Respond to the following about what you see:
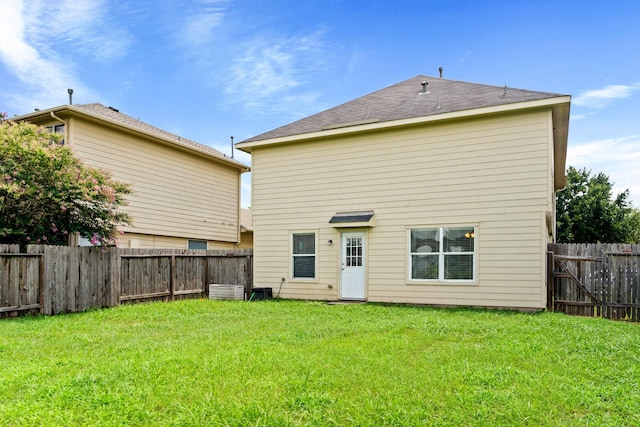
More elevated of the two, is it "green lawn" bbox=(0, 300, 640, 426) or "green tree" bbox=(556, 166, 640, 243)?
"green tree" bbox=(556, 166, 640, 243)

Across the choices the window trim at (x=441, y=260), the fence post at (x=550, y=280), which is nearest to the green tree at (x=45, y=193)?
the window trim at (x=441, y=260)

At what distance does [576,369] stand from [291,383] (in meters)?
2.95

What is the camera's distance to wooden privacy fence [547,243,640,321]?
29.6ft

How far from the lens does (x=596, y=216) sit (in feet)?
81.0

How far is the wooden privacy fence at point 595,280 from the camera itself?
901 cm

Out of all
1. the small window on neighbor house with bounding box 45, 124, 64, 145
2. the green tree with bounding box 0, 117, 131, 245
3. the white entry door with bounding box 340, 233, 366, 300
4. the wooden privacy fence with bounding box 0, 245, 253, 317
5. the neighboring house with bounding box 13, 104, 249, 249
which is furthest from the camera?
the neighboring house with bounding box 13, 104, 249, 249

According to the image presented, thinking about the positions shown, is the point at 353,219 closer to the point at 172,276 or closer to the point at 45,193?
the point at 172,276

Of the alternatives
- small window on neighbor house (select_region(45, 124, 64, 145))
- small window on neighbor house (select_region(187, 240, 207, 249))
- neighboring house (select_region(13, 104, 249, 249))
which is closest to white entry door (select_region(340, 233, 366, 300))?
neighboring house (select_region(13, 104, 249, 249))

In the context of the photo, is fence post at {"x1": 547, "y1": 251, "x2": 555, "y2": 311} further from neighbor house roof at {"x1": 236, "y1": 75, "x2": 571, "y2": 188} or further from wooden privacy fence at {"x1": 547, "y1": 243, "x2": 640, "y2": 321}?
neighbor house roof at {"x1": 236, "y1": 75, "x2": 571, "y2": 188}

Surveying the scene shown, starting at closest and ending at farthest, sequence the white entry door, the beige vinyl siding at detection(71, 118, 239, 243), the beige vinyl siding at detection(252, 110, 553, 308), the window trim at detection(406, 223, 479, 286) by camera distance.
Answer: the beige vinyl siding at detection(252, 110, 553, 308)
the window trim at detection(406, 223, 479, 286)
the white entry door
the beige vinyl siding at detection(71, 118, 239, 243)

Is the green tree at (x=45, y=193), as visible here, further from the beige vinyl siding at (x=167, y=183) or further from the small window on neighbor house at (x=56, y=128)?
the beige vinyl siding at (x=167, y=183)

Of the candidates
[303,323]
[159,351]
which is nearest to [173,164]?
[303,323]

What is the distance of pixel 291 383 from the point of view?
387 cm

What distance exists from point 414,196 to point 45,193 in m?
8.18
